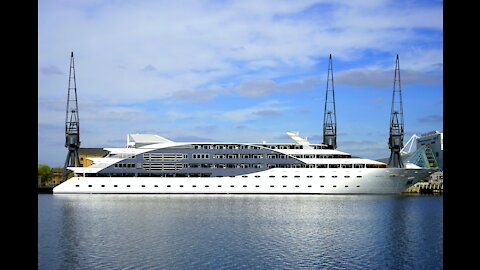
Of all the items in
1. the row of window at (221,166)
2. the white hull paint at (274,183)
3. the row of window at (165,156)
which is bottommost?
the white hull paint at (274,183)

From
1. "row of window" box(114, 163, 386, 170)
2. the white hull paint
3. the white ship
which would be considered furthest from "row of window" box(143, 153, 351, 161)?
the white hull paint

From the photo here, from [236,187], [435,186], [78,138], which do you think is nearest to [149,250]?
[236,187]

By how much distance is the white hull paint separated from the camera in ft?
222

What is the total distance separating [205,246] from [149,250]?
2.56 metres

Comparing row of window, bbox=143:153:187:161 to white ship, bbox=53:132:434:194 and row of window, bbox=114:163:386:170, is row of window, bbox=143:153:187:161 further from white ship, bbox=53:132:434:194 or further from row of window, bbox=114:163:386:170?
row of window, bbox=114:163:386:170

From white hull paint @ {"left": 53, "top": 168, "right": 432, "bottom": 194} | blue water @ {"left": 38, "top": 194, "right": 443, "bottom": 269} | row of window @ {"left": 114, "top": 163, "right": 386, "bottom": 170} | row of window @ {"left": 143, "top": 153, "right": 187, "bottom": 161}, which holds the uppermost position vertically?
row of window @ {"left": 143, "top": 153, "right": 187, "bottom": 161}

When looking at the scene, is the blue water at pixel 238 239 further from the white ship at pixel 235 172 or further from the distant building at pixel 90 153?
the distant building at pixel 90 153

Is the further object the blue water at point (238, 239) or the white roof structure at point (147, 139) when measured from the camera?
the white roof structure at point (147, 139)

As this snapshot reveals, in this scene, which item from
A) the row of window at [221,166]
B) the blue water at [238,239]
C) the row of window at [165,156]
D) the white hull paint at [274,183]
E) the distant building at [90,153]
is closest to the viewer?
the blue water at [238,239]

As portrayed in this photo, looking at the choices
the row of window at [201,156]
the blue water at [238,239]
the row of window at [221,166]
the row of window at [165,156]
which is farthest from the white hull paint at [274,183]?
the blue water at [238,239]

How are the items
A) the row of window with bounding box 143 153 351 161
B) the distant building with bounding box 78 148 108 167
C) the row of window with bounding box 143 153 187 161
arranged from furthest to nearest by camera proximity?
the distant building with bounding box 78 148 108 167
the row of window with bounding box 143 153 187 161
the row of window with bounding box 143 153 351 161

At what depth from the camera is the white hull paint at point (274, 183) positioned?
67.8m

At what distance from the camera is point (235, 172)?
6888cm
